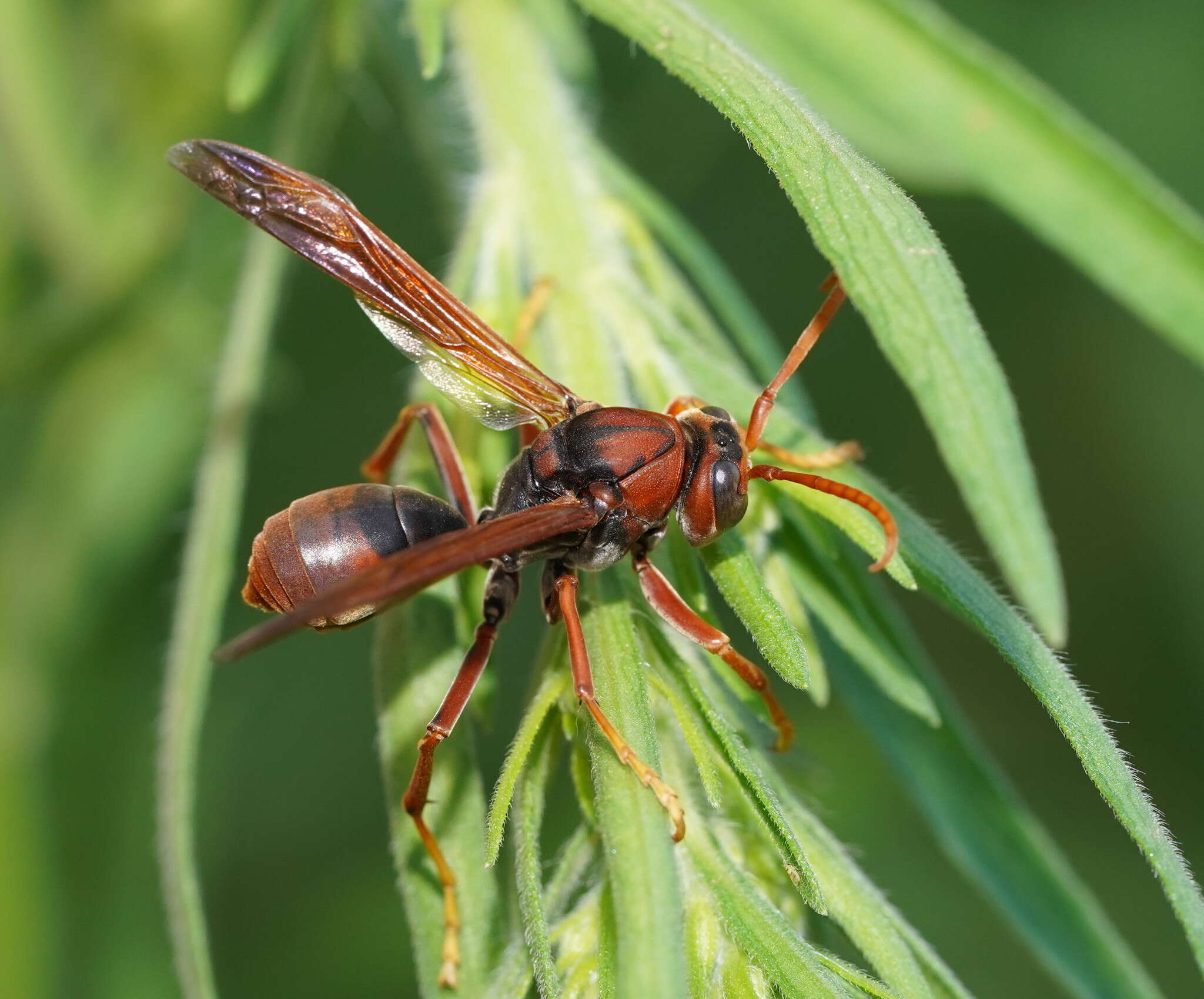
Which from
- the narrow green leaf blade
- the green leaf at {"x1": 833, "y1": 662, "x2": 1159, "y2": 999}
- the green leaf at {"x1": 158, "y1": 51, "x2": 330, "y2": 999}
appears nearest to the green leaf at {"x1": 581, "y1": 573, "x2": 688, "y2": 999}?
the narrow green leaf blade

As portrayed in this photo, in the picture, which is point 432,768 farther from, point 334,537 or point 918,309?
point 918,309

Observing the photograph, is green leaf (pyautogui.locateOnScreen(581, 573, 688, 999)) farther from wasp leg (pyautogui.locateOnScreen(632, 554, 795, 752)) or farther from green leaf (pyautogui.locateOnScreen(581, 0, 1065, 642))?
green leaf (pyautogui.locateOnScreen(581, 0, 1065, 642))

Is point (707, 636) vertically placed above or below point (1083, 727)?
above

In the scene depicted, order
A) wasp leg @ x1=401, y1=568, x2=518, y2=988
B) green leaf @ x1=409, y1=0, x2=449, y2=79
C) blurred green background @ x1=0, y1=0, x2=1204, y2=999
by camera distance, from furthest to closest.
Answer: blurred green background @ x1=0, y1=0, x2=1204, y2=999
green leaf @ x1=409, y1=0, x2=449, y2=79
wasp leg @ x1=401, y1=568, x2=518, y2=988

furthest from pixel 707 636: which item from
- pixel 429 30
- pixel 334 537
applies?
pixel 429 30

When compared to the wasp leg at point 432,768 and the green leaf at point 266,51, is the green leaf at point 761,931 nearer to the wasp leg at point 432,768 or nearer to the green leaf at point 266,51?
the wasp leg at point 432,768

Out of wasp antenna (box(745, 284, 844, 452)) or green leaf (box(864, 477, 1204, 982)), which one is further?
wasp antenna (box(745, 284, 844, 452))

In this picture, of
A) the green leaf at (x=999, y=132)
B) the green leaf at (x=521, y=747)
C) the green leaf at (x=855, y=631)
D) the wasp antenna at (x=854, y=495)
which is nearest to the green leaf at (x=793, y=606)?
the green leaf at (x=855, y=631)
